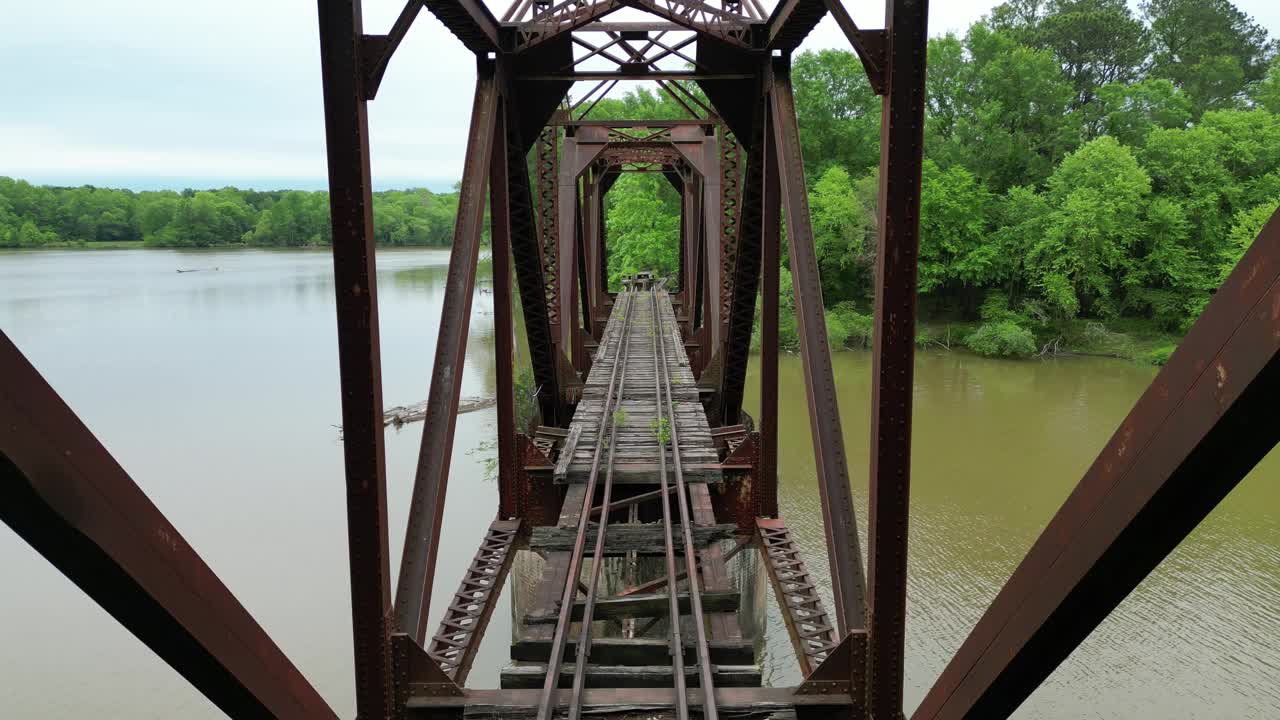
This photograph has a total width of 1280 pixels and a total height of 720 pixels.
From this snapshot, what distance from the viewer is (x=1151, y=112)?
3634 centimetres

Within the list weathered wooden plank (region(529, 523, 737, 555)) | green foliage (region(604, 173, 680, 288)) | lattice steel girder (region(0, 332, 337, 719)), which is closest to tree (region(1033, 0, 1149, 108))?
green foliage (region(604, 173, 680, 288))

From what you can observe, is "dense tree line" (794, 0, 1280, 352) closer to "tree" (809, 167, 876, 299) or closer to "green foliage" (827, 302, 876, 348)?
"tree" (809, 167, 876, 299)

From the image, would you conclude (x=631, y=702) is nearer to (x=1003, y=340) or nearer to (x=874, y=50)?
(x=874, y=50)

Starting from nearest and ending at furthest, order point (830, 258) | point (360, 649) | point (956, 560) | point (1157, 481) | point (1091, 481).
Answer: point (1157, 481) → point (1091, 481) → point (360, 649) → point (956, 560) → point (830, 258)

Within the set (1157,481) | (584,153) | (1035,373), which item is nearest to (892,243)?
(1157,481)

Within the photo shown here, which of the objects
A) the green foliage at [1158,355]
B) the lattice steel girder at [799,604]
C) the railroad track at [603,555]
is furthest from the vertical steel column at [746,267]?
the green foliage at [1158,355]

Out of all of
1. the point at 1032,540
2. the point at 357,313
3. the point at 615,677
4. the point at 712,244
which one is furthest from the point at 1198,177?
the point at 357,313

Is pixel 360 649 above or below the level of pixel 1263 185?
below

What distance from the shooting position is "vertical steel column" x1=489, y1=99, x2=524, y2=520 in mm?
6395

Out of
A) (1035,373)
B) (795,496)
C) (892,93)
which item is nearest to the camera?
(892,93)

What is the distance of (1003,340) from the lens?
1219 inches

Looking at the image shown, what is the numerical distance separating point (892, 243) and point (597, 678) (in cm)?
283

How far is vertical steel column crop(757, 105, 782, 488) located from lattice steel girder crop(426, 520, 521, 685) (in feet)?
7.61

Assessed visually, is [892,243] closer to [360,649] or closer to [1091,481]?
[1091,481]
